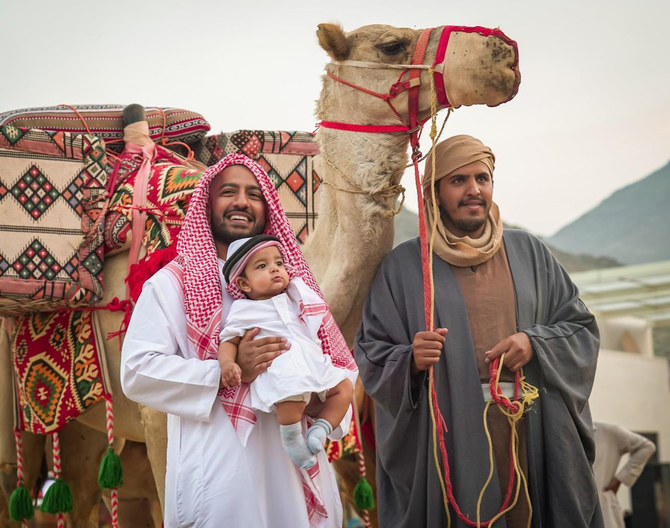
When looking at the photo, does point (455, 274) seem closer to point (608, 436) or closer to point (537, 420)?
point (537, 420)

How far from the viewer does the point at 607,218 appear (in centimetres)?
3462

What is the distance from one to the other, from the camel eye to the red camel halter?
0.07 meters

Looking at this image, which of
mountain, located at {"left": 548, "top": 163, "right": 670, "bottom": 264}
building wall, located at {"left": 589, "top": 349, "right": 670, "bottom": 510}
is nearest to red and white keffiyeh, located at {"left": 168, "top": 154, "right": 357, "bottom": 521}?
building wall, located at {"left": 589, "top": 349, "right": 670, "bottom": 510}

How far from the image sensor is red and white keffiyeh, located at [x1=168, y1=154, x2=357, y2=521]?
138 inches

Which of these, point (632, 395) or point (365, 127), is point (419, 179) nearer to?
point (365, 127)

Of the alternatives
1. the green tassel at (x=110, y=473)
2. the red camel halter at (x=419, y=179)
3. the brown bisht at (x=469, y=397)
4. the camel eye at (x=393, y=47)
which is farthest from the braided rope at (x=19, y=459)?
the camel eye at (x=393, y=47)

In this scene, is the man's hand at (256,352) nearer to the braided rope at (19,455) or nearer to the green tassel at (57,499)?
the green tassel at (57,499)

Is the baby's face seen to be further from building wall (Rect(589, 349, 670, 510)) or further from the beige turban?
building wall (Rect(589, 349, 670, 510))

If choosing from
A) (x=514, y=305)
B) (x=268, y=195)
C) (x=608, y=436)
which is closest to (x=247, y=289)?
(x=268, y=195)

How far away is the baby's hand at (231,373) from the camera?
11.1 feet

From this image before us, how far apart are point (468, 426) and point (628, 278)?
16.6 m

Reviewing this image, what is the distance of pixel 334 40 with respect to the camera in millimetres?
4648

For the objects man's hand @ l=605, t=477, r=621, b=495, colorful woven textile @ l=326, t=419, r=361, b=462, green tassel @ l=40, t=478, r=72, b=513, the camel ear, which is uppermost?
the camel ear

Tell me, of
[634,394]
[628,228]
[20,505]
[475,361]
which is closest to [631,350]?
[634,394]
